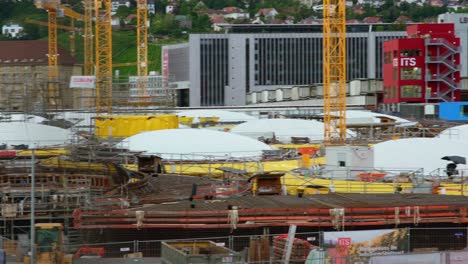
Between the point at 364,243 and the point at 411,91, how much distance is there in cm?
7715

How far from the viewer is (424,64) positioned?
356 feet

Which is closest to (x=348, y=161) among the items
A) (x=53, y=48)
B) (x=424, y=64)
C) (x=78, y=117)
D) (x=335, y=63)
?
(x=335, y=63)

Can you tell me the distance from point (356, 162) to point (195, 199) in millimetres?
12460

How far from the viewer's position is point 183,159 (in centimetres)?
6322

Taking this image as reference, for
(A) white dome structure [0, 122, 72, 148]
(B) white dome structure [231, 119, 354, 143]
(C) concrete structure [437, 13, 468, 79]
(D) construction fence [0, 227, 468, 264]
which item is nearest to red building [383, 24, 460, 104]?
(B) white dome structure [231, 119, 354, 143]

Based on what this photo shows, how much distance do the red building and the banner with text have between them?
73.0 meters

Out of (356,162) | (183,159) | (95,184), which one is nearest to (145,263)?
(95,184)

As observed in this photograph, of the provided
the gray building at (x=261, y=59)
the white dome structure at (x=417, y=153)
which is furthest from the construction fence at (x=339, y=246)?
the gray building at (x=261, y=59)

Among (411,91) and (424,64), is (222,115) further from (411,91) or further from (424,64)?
(424,64)

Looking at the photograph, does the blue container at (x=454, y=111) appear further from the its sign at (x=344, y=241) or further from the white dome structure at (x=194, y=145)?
the its sign at (x=344, y=241)

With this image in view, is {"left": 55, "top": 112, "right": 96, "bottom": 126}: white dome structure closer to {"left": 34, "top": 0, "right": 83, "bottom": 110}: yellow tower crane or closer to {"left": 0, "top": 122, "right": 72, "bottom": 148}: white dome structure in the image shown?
{"left": 34, "top": 0, "right": 83, "bottom": 110}: yellow tower crane

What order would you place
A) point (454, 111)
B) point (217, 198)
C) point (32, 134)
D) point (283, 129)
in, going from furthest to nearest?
point (454, 111) → point (283, 129) → point (32, 134) → point (217, 198)

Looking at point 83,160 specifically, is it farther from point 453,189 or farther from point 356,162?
point 453,189

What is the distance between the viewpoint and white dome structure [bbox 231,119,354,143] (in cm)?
8738
